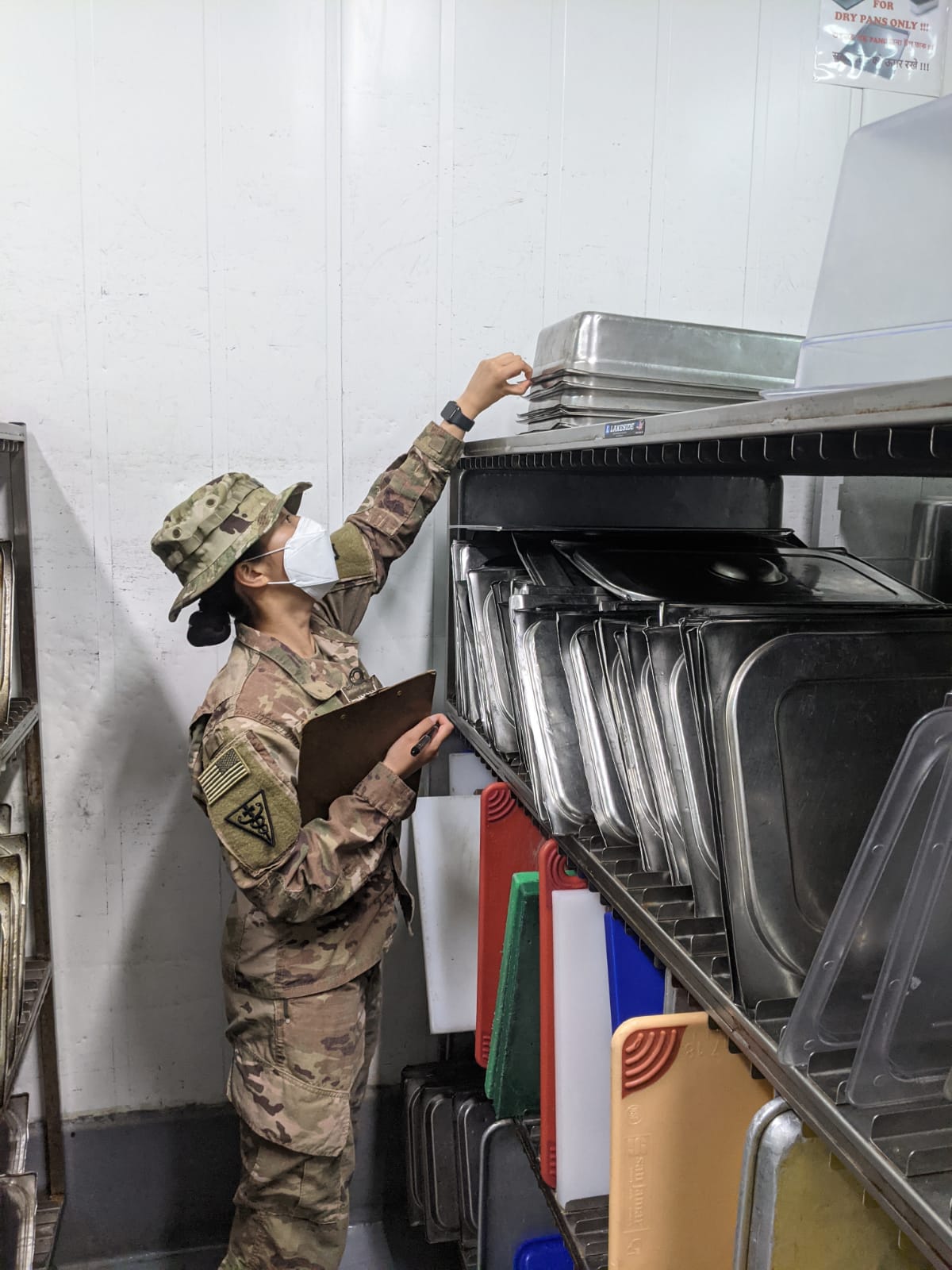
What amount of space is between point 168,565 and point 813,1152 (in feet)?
5.20

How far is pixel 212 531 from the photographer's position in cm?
188

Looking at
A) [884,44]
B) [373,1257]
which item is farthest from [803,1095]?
[884,44]

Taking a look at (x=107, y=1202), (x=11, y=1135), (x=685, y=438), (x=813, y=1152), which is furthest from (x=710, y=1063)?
(x=107, y=1202)

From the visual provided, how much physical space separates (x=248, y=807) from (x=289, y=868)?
133 mm

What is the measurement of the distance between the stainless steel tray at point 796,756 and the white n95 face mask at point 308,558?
1111mm

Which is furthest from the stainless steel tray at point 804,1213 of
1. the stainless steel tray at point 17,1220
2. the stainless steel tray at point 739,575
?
the stainless steel tray at point 17,1220

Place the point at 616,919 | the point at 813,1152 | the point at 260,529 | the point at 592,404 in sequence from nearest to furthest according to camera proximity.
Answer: the point at 813,1152 < the point at 616,919 < the point at 592,404 < the point at 260,529

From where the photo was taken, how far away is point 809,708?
97 cm

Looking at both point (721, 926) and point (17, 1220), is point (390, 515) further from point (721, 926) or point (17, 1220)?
point (17, 1220)

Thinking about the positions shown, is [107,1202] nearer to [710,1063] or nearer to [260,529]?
[260,529]

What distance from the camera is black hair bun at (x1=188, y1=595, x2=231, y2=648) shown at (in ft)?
6.55

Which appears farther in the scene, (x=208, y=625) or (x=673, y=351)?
(x=208, y=625)

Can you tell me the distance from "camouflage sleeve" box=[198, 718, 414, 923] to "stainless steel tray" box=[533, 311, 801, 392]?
2.75ft

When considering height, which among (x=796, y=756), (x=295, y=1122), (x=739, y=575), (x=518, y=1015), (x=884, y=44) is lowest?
(x=295, y=1122)
